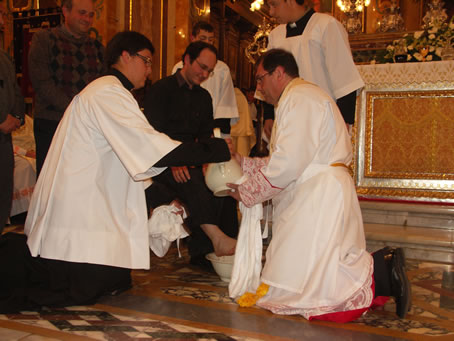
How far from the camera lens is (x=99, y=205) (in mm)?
2527

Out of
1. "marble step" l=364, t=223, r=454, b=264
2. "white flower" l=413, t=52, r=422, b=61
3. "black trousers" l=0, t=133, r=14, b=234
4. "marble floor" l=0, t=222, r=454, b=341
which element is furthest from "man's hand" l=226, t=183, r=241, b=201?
"white flower" l=413, t=52, r=422, b=61

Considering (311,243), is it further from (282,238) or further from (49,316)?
(49,316)

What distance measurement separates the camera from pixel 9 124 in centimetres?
344

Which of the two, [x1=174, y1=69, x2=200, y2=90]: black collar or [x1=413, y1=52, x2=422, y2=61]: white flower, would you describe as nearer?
[x1=174, y1=69, x2=200, y2=90]: black collar

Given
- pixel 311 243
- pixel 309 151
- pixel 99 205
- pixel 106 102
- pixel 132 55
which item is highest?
pixel 132 55

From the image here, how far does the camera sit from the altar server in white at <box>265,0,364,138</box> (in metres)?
3.32

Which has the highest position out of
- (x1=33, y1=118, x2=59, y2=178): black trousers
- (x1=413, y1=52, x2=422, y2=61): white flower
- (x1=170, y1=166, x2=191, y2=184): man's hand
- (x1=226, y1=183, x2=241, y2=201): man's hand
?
(x1=413, y1=52, x2=422, y2=61): white flower

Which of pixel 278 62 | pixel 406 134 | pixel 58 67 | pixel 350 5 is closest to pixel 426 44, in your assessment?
pixel 406 134

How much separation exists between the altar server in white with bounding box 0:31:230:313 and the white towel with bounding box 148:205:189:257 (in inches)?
18.7

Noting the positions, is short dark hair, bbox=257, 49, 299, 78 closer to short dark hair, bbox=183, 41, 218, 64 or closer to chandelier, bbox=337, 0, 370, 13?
short dark hair, bbox=183, 41, 218, 64

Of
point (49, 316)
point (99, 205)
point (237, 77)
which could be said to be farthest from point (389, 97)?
point (237, 77)

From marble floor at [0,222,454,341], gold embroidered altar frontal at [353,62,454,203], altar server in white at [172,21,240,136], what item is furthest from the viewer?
gold embroidered altar frontal at [353,62,454,203]

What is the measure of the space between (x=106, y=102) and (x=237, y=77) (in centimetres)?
1213

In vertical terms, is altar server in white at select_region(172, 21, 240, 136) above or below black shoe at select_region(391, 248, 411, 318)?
above
